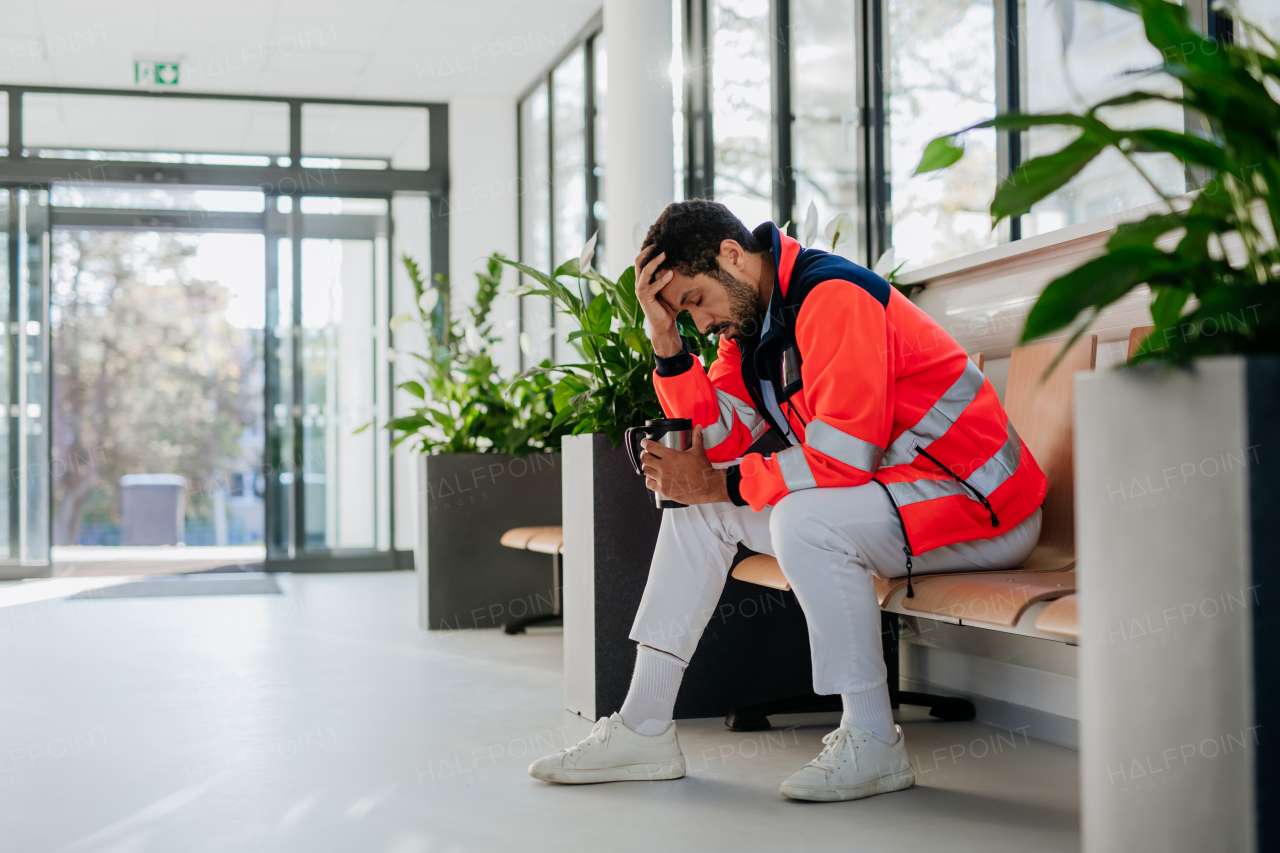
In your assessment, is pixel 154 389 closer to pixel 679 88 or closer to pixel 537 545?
pixel 679 88

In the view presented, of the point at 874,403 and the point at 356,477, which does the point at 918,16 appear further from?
the point at 356,477

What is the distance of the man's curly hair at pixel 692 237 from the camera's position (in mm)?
1884

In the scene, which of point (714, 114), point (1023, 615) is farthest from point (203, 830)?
point (714, 114)

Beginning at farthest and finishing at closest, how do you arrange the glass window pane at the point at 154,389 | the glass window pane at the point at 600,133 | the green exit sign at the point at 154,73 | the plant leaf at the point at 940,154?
the glass window pane at the point at 154,389 → the green exit sign at the point at 154,73 → the glass window pane at the point at 600,133 → the plant leaf at the point at 940,154

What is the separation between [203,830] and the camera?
161 cm

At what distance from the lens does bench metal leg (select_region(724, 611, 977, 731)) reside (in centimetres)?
230

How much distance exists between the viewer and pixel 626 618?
2.37 meters

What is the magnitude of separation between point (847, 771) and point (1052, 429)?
29.7 inches

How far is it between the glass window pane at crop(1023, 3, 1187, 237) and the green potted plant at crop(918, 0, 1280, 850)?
121 cm

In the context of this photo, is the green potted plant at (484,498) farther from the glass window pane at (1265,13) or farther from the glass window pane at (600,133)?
the glass window pane at (1265,13)

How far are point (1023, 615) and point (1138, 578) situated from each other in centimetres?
42

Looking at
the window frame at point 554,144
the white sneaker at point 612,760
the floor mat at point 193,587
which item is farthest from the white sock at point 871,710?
the floor mat at point 193,587

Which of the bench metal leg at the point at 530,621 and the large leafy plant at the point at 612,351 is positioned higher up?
the large leafy plant at the point at 612,351

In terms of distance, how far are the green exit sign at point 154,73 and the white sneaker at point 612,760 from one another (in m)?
5.23
